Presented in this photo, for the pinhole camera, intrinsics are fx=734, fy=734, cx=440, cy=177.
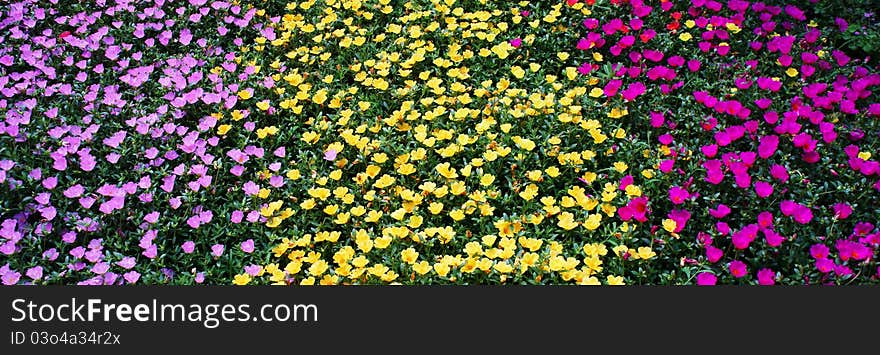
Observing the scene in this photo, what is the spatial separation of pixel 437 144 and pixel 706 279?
4.31 ft

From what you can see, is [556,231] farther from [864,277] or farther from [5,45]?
→ [5,45]

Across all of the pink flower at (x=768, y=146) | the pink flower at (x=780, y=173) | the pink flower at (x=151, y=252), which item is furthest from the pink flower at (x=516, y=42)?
the pink flower at (x=151, y=252)

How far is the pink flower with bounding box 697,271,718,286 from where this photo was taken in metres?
2.53

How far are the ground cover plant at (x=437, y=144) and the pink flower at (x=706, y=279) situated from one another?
0.07m

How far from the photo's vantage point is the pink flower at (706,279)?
2527 mm

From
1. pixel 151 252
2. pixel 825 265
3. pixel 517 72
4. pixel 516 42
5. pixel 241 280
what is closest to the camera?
pixel 825 265

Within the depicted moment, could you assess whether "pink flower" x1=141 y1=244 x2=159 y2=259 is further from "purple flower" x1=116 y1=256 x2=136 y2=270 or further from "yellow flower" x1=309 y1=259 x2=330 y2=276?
"yellow flower" x1=309 y1=259 x2=330 y2=276

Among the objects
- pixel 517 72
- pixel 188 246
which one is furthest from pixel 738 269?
pixel 188 246

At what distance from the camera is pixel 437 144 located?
131 inches

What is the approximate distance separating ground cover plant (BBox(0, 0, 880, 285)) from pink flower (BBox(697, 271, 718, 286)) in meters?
0.07

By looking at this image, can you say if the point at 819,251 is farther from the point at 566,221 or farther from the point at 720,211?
the point at 566,221

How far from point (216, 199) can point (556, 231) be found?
4.66 ft

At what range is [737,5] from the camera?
4.18m

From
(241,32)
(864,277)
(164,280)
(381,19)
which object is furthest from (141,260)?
(864,277)
